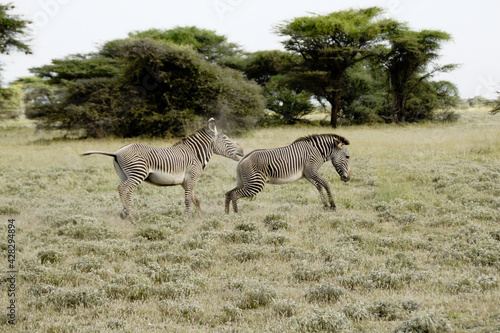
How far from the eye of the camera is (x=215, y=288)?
17.8 feet

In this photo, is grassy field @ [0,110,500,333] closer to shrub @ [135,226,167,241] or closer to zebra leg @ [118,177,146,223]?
shrub @ [135,226,167,241]

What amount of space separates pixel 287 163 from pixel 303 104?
31.4 metres

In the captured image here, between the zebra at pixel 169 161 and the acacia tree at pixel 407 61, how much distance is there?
3006 cm

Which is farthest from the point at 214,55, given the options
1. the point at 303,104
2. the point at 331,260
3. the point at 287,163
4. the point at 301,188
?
the point at 331,260

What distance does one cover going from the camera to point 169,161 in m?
9.10

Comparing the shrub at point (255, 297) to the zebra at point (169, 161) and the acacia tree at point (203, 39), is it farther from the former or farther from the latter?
the acacia tree at point (203, 39)

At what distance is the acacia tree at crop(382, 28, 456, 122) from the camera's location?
3709 cm

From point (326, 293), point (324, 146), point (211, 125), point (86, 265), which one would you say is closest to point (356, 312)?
point (326, 293)

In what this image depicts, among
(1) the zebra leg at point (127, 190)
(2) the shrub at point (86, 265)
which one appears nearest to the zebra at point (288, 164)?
(1) the zebra leg at point (127, 190)

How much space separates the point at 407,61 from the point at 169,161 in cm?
3502

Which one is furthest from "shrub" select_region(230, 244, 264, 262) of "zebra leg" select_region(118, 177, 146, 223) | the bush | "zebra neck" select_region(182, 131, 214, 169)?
the bush

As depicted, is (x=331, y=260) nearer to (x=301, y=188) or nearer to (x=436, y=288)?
(x=436, y=288)

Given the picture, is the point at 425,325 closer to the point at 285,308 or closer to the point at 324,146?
the point at 285,308

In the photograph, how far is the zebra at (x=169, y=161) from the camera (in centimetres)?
875
